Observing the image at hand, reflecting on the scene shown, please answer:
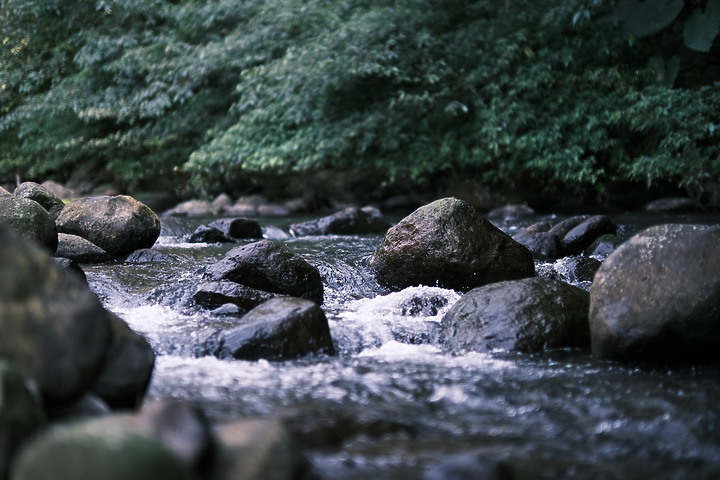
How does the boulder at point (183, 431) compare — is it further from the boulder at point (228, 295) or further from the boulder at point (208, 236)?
the boulder at point (208, 236)

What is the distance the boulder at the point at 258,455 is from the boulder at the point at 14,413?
58cm

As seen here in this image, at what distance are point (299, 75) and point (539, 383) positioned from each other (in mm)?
10979

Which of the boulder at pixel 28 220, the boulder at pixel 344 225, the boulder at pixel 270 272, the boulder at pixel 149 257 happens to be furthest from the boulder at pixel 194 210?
the boulder at pixel 270 272

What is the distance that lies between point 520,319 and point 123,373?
2612 millimetres

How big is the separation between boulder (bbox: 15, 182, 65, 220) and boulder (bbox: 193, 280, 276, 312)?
11.5ft

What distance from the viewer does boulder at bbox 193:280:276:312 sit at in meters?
5.35

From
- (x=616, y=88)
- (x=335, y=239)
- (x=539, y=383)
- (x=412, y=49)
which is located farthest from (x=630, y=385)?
(x=412, y=49)

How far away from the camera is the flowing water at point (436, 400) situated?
103 inches

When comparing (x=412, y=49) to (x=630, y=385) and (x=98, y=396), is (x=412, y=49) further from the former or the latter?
(x=98, y=396)

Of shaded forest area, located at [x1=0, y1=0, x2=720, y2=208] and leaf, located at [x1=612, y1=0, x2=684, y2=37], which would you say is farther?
shaded forest area, located at [x1=0, y1=0, x2=720, y2=208]

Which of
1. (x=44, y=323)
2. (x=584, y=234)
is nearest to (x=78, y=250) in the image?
(x=44, y=323)

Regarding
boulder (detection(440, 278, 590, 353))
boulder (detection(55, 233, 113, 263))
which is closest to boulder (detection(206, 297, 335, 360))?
boulder (detection(440, 278, 590, 353))

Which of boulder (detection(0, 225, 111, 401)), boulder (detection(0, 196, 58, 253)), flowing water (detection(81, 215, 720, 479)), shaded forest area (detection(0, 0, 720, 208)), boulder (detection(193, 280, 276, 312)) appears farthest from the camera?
shaded forest area (detection(0, 0, 720, 208))

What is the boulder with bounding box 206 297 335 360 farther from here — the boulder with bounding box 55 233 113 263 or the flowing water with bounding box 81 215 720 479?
the boulder with bounding box 55 233 113 263
